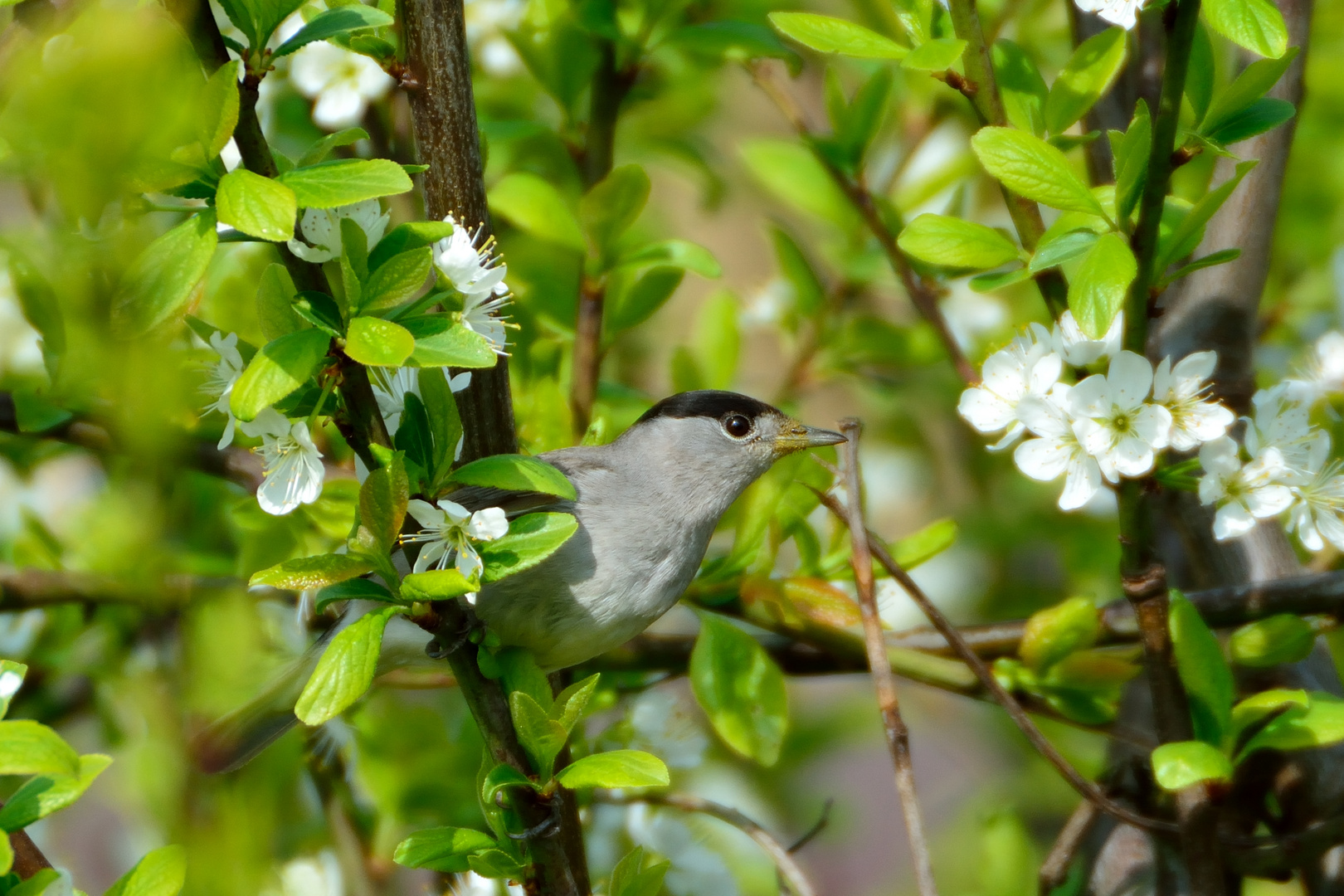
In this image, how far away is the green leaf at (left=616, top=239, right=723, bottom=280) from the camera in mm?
2145

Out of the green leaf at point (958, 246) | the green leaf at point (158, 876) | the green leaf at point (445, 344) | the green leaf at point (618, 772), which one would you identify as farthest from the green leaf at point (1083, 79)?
the green leaf at point (158, 876)

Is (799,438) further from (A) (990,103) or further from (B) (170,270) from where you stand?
(B) (170,270)

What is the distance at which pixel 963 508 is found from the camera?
3.36 m

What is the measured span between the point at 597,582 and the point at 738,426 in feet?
2.12

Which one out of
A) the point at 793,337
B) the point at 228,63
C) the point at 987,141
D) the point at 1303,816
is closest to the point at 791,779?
the point at 793,337

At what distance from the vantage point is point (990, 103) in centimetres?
157

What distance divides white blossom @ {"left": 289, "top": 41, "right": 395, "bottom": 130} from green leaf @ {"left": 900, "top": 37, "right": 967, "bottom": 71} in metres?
1.20

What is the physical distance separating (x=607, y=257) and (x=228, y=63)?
44.4 inches

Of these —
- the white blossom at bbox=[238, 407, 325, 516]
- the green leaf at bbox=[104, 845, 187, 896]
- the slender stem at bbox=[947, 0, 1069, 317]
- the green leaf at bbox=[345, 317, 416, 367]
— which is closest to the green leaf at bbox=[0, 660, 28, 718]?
the green leaf at bbox=[104, 845, 187, 896]

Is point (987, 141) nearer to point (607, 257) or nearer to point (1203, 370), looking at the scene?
point (1203, 370)

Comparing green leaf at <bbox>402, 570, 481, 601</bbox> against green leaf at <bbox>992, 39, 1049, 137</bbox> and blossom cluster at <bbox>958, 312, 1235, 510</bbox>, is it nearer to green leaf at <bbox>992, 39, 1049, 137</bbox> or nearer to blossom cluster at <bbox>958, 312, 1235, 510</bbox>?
blossom cluster at <bbox>958, 312, 1235, 510</bbox>

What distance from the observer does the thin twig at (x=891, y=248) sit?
7.16ft

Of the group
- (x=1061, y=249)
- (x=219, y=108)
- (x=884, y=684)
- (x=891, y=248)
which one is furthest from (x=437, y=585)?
(x=891, y=248)

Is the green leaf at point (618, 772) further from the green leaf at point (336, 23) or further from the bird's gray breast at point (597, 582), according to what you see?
the green leaf at point (336, 23)
